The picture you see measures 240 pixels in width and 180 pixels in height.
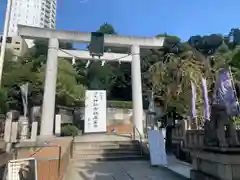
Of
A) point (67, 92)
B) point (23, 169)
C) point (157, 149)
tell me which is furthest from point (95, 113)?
point (23, 169)

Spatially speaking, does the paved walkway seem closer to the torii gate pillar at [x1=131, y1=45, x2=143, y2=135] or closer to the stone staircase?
the stone staircase

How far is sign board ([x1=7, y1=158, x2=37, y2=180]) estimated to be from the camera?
4.15 m

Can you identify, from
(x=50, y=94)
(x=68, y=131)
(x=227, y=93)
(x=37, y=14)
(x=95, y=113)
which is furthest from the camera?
(x=37, y=14)

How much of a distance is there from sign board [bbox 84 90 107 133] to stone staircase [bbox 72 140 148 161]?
12.2 ft


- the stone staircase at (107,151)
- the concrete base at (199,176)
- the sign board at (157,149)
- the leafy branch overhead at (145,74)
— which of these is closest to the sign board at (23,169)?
the concrete base at (199,176)

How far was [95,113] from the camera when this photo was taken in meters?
16.3

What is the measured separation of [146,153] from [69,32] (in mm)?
9761

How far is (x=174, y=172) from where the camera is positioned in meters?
7.64

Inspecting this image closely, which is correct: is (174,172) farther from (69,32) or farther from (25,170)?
(69,32)

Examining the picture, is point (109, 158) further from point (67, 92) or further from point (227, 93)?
point (67, 92)

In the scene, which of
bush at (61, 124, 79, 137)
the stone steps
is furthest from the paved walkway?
bush at (61, 124, 79, 137)

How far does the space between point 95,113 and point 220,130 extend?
12.0 m

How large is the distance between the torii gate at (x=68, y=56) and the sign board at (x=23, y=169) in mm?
10060

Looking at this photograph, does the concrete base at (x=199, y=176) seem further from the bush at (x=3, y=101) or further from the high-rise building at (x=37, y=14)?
the high-rise building at (x=37, y=14)
